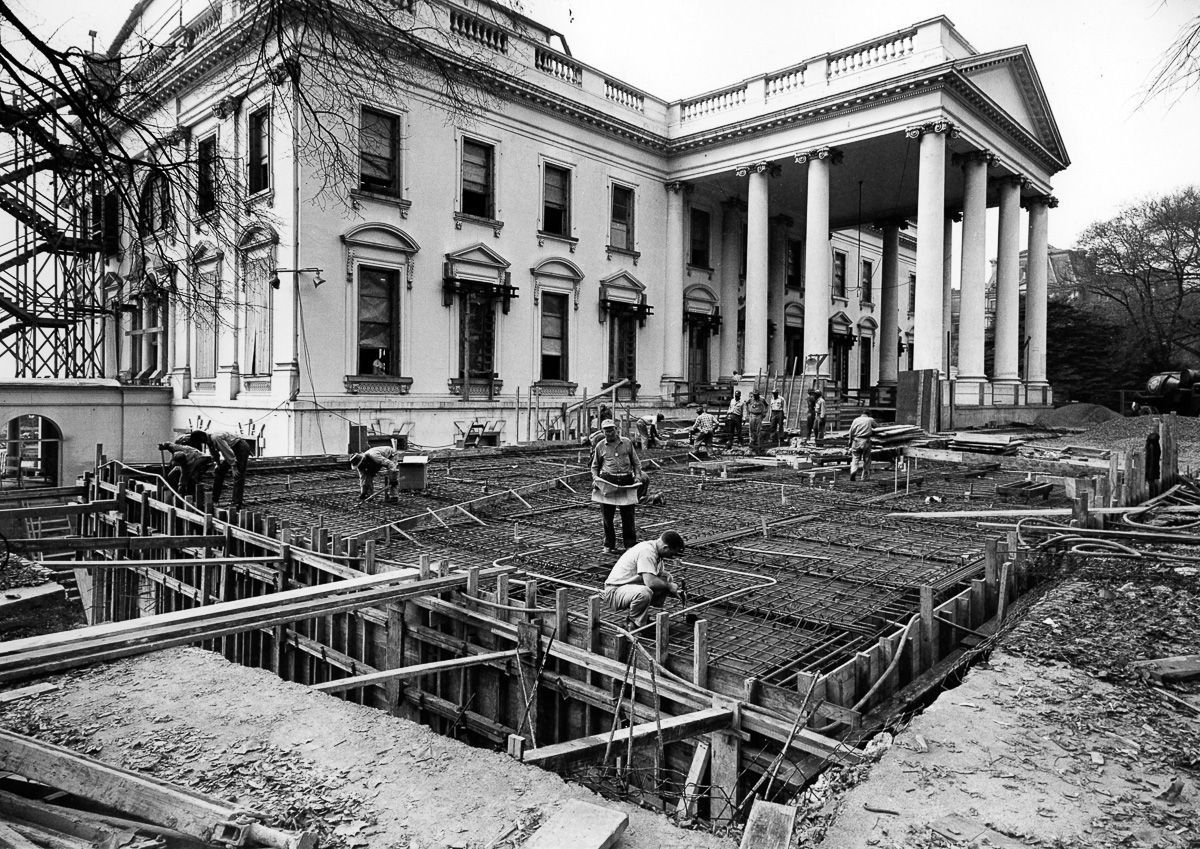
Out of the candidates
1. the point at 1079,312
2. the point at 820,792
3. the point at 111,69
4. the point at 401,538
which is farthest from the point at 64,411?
the point at 1079,312

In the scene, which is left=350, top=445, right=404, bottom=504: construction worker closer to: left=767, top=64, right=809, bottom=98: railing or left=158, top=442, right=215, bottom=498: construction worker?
left=158, top=442, right=215, bottom=498: construction worker

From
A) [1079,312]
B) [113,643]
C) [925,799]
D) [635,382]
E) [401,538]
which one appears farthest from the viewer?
[1079,312]

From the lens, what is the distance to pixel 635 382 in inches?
1112

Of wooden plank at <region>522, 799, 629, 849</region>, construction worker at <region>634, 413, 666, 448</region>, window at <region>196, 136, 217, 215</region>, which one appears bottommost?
wooden plank at <region>522, 799, 629, 849</region>

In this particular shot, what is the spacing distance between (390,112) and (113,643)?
19.0 metres

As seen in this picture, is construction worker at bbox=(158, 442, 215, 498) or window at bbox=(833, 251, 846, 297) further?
window at bbox=(833, 251, 846, 297)

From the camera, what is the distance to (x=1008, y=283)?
28203 mm

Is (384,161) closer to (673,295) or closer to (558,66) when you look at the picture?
(558,66)

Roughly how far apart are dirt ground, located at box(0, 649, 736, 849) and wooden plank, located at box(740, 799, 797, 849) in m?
0.24

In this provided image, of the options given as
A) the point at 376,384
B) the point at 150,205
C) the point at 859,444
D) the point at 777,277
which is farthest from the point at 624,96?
the point at 150,205

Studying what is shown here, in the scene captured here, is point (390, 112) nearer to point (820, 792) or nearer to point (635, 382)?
point (635, 382)

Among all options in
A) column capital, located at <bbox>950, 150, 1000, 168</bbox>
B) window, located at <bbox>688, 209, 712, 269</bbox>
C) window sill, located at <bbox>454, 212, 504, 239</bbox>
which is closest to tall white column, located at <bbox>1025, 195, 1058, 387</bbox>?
column capital, located at <bbox>950, 150, 1000, 168</bbox>

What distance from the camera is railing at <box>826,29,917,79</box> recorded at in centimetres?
2350

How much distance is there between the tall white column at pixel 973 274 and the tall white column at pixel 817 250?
14.9 feet
